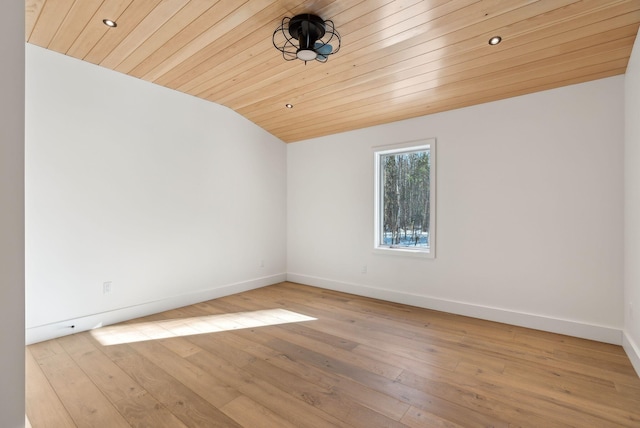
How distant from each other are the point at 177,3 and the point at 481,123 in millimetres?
3093

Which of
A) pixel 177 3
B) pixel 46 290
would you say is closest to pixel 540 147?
pixel 177 3

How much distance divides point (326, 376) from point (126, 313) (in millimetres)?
2403

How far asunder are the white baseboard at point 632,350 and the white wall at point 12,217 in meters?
3.43

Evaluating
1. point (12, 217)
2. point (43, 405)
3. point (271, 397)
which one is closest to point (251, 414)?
point (271, 397)

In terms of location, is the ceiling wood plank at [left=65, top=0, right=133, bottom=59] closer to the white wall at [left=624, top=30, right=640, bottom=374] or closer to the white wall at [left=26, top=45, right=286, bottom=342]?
the white wall at [left=26, top=45, right=286, bottom=342]

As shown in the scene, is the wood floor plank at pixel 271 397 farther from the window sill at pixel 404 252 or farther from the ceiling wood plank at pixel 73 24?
the ceiling wood plank at pixel 73 24

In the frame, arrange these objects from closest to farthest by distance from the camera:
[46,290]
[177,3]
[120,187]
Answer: [177,3] < [46,290] < [120,187]

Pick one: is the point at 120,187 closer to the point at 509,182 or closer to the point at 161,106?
the point at 161,106

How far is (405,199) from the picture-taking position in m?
4.05

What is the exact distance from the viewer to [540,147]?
9.73 feet

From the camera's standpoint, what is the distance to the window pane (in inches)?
152

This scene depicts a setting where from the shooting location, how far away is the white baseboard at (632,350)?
2133 mm

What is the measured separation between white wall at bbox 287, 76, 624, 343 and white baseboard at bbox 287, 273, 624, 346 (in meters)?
0.01

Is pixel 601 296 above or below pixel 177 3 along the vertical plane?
below
